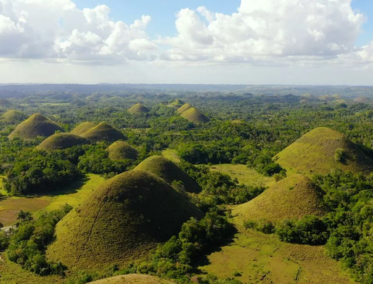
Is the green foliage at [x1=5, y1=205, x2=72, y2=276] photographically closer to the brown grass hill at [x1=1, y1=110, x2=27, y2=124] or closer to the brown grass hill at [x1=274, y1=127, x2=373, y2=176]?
the brown grass hill at [x1=274, y1=127, x2=373, y2=176]

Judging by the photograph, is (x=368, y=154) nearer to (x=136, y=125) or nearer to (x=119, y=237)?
(x=119, y=237)

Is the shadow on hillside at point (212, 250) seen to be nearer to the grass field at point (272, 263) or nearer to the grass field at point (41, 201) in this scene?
the grass field at point (272, 263)

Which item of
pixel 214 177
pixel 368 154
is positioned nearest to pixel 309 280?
pixel 214 177

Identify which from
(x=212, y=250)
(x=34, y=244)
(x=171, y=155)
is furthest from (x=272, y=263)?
(x=171, y=155)

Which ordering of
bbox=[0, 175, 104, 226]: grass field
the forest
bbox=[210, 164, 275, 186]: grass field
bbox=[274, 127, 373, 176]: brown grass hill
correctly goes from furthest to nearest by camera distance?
bbox=[274, 127, 373, 176]: brown grass hill < bbox=[210, 164, 275, 186]: grass field < bbox=[0, 175, 104, 226]: grass field < the forest

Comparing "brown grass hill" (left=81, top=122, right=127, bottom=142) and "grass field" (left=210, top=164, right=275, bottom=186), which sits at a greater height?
"brown grass hill" (left=81, top=122, right=127, bottom=142)

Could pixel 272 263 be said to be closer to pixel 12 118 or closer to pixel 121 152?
pixel 121 152

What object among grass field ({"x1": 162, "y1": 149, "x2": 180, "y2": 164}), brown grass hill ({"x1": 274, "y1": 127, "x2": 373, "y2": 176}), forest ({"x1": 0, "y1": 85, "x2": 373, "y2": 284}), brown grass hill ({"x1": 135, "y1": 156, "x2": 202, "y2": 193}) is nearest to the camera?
forest ({"x1": 0, "y1": 85, "x2": 373, "y2": 284})

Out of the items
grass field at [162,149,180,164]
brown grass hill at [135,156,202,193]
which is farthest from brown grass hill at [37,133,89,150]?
brown grass hill at [135,156,202,193]
